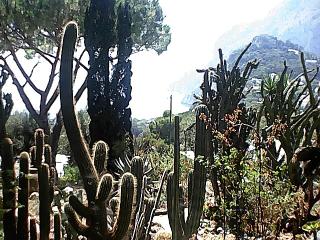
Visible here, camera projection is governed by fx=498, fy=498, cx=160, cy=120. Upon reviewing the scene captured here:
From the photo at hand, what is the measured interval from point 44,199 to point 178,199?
1373mm

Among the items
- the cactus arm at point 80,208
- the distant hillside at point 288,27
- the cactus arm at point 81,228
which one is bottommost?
the cactus arm at point 81,228

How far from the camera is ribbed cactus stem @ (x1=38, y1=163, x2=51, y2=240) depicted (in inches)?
159

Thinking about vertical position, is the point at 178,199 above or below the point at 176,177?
below

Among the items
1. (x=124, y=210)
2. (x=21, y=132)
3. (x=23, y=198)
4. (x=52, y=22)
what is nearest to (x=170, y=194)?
(x=23, y=198)

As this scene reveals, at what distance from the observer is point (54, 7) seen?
13984mm

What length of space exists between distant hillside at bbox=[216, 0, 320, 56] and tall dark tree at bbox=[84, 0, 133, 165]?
4058 cm

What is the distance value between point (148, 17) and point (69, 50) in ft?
42.7

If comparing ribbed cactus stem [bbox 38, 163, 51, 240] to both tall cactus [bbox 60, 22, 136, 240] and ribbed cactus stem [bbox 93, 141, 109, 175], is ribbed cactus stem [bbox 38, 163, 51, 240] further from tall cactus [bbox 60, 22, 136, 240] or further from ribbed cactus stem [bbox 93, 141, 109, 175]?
tall cactus [bbox 60, 22, 136, 240]

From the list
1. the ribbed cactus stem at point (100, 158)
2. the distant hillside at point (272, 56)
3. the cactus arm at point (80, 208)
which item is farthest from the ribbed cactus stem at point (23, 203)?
the distant hillside at point (272, 56)

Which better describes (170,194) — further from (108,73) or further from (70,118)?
(108,73)

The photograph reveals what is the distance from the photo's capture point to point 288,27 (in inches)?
2763

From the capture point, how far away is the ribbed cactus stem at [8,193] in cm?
392

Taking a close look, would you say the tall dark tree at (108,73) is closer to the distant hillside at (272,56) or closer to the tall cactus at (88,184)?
the distant hillside at (272,56)

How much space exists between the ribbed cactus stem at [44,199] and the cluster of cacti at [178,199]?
121cm
